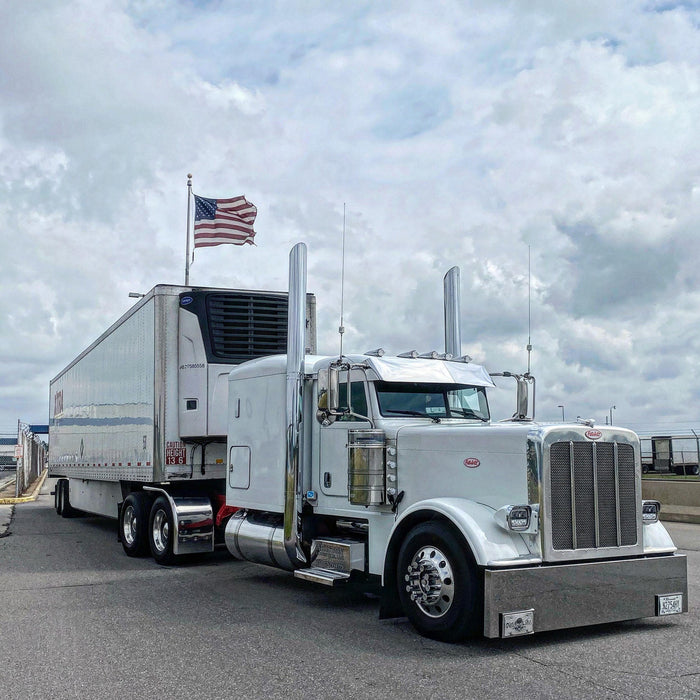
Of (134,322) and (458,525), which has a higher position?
(134,322)

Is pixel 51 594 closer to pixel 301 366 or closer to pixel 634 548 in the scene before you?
pixel 301 366

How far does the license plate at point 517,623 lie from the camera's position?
6504 millimetres

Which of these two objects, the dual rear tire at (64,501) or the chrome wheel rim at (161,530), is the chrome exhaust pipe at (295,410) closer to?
the chrome wheel rim at (161,530)

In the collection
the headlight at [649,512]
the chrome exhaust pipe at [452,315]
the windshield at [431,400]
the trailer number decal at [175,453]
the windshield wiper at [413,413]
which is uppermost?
the chrome exhaust pipe at [452,315]

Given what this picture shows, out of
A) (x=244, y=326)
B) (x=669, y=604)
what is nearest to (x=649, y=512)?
(x=669, y=604)

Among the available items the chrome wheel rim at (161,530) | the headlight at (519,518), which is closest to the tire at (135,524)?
the chrome wheel rim at (161,530)

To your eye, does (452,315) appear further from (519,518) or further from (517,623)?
(517,623)

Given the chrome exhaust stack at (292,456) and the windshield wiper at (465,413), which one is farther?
the chrome exhaust stack at (292,456)

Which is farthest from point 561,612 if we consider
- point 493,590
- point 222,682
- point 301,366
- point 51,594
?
point 51,594

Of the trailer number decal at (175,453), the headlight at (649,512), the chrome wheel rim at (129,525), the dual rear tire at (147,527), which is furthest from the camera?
the chrome wheel rim at (129,525)

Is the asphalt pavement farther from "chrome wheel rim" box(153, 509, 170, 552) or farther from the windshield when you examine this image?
"chrome wheel rim" box(153, 509, 170, 552)

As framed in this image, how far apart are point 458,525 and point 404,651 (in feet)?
3.49

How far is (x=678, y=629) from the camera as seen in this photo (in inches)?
293

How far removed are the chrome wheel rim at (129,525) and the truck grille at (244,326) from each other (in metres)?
3.03
